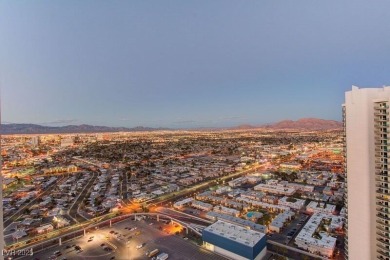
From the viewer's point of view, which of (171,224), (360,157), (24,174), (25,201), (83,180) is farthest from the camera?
(24,174)

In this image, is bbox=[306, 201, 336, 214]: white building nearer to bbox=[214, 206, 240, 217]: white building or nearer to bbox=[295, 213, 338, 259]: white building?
bbox=[295, 213, 338, 259]: white building

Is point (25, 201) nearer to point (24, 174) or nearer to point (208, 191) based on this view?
point (24, 174)

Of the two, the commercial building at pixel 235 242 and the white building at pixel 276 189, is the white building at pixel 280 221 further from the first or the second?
the white building at pixel 276 189

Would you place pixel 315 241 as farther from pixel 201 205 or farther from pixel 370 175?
pixel 201 205

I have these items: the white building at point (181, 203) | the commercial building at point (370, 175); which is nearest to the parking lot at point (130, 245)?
the white building at point (181, 203)

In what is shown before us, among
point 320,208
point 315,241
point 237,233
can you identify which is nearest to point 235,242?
point 237,233

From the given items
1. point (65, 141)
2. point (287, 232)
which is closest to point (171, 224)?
point (287, 232)
